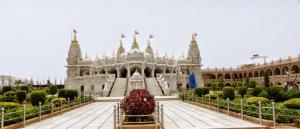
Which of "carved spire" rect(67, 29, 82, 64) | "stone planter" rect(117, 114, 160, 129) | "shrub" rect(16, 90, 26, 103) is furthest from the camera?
"carved spire" rect(67, 29, 82, 64)

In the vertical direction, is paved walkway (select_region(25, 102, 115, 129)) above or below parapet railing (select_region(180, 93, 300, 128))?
below

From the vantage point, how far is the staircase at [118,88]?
43.0 metres

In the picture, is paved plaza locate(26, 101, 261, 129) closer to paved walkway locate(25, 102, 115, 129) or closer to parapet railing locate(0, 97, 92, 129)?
paved walkway locate(25, 102, 115, 129)

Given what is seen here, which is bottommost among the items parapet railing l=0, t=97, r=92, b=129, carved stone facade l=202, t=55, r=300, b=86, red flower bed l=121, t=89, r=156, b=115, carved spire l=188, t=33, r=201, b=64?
parapet railing l=0, t=97, r=92, b=129

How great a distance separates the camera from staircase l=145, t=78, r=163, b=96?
144 ft

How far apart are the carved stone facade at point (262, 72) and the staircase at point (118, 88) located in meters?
26.2

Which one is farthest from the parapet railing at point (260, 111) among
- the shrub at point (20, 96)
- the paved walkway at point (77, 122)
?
the shrub at point (20, 96)

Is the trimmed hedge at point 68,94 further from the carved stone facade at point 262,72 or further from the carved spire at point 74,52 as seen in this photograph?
the carved spire at point 74,52

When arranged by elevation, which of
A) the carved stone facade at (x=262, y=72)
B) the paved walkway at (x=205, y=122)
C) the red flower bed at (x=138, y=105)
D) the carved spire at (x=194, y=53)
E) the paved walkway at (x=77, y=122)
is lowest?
the paved walkway at (x=77, y=122)

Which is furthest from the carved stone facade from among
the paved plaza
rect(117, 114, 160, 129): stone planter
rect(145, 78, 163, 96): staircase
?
rect(117, 114, 160, 129): stone planter

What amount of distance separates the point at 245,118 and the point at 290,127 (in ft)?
10.5

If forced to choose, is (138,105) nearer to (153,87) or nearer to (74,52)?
(153,87)

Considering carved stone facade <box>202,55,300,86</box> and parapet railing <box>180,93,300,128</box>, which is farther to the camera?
carved stone facade <box>202,55,300,86</box>

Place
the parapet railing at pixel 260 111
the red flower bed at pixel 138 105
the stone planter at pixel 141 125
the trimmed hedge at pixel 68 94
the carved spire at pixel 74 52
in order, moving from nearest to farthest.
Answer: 1. the stone planter at pixel 141 125
2. the red flower bed at pixel 138 105
3. the parapet railing at pixel 260 111
4. the trimmed hedge at pixel 68 94
5. the carved spire at pixel 74 52
